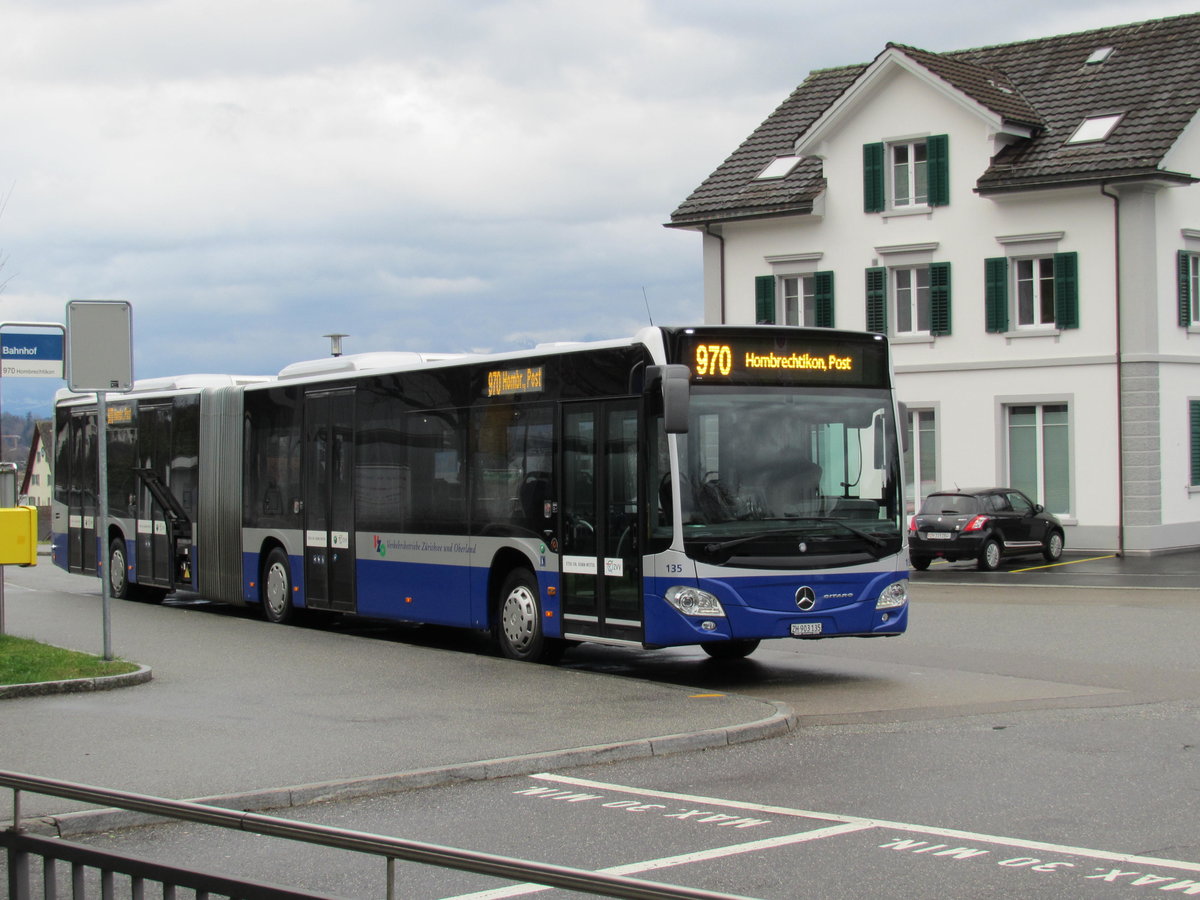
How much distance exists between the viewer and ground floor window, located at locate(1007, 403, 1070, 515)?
35.8 m

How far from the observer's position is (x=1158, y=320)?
3444 cm

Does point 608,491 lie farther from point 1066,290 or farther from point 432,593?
point 1066,290

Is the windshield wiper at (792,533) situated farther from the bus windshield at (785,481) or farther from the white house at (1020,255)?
the white house at (1020,255)

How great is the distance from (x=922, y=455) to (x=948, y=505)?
21.7ft

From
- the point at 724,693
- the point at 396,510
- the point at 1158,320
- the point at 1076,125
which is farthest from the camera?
the point at 1076,125

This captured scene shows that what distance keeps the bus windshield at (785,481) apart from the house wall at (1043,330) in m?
22.4

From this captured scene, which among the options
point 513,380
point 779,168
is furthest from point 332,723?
point 779,168

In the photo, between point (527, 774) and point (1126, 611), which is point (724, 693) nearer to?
point (527, 774)

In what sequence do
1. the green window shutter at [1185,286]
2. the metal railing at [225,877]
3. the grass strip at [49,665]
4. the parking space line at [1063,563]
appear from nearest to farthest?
the metal railing at [225,877], the grass strip at [49,665], the parking space line at [1063,563], the green window shutter at [1185,286]

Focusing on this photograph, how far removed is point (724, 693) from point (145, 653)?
6090 millimetres

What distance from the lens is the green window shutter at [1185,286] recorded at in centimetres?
3516

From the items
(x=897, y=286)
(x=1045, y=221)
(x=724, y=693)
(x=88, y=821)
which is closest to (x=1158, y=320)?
(x=1045, y=221)

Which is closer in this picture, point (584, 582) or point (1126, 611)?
point (584, 582)

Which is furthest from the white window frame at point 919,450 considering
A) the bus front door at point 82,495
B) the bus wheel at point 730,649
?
the bus wheel at point 730,649
